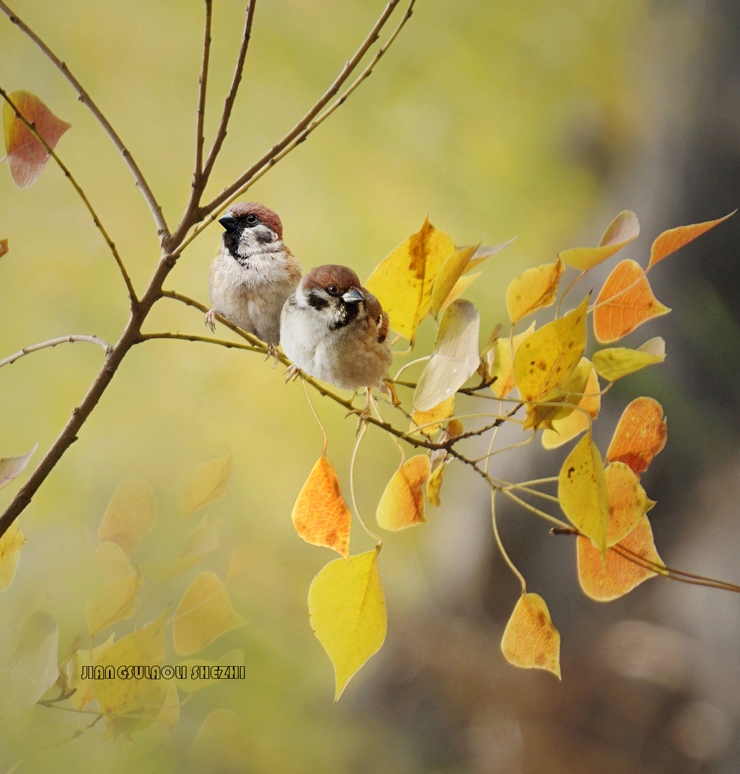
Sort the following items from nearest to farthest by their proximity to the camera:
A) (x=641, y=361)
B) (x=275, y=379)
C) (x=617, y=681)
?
(x=641, y=361), (x=275, y=379), (x=617, y=681)

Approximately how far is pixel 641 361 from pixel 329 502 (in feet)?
0.49

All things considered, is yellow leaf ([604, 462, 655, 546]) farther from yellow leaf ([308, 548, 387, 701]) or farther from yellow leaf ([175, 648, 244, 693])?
yellow leaf ([175, 648, 244, 693])

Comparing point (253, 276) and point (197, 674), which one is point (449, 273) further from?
point (197, 674)

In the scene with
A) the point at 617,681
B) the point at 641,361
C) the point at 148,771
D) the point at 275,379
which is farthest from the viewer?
the point at 617,681

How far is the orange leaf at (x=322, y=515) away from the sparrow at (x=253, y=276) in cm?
9

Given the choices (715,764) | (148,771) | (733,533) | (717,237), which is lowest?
(715,764)

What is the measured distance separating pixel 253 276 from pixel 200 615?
0.20m

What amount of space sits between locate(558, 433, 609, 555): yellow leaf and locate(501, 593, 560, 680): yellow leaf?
0.25ft

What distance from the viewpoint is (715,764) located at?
2.40ft

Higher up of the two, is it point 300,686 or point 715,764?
point 300,686

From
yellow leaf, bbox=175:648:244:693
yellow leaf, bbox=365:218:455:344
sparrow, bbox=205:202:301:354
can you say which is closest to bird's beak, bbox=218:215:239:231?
sparrow, bbox=205:202:301:354

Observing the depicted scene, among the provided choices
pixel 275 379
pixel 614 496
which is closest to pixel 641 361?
pixel 614 496

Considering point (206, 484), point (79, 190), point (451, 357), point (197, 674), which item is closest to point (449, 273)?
point (451, 357)

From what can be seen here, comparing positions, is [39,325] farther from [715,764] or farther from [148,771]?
[715,764]
